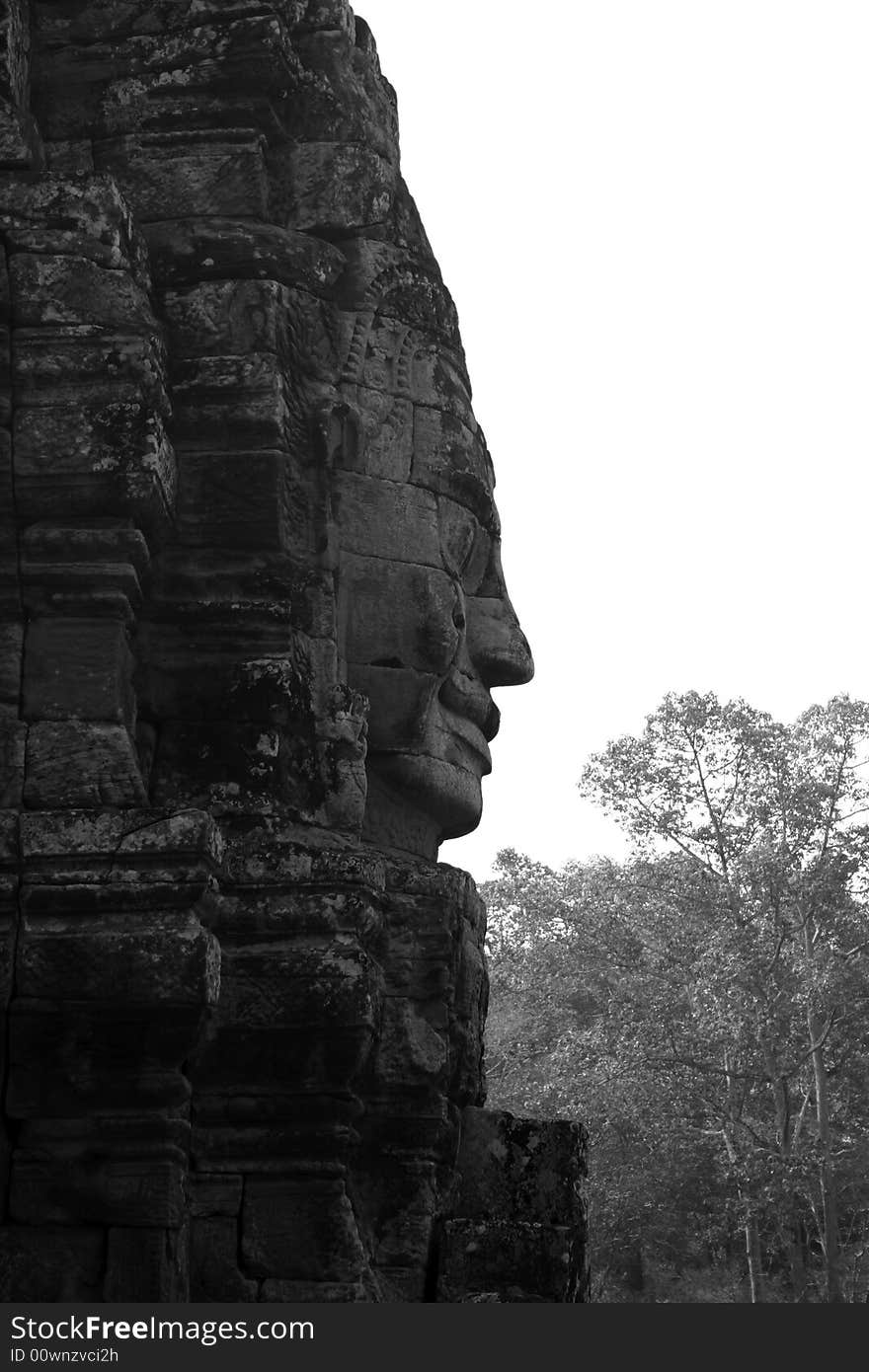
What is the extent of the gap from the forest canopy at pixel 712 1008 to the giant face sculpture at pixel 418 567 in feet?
49.9

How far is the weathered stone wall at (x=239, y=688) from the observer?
5570 mm

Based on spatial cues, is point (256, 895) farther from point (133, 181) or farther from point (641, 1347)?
point (133, 181)

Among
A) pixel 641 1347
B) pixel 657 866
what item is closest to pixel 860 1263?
pixel 657 866

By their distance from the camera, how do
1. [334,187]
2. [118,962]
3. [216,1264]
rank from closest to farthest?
[118,962] < [216,1264] < [334,187]

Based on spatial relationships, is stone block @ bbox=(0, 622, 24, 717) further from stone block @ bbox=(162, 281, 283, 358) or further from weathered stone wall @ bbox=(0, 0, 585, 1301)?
stone block @ bbox=(162, 281, 283, 358)

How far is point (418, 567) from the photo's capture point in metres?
7.12

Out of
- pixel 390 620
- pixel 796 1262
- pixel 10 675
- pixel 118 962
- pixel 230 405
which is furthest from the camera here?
pixel 796 1262

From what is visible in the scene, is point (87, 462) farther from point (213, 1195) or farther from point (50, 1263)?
point (50, 1263)

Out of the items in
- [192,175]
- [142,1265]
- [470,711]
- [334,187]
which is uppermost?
[334,187]

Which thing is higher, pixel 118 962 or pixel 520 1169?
pixel 118 962

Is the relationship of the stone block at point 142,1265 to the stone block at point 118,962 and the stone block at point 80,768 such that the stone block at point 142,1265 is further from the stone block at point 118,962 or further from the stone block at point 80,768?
the stone block at point 80,768

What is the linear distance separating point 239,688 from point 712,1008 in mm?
16873

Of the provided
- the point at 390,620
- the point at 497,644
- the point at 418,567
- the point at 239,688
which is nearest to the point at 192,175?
the point at 418,567

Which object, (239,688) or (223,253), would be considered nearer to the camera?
(239,688)
